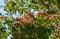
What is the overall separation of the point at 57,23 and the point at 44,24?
2.25ft

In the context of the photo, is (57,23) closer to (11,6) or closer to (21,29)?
(21,29)

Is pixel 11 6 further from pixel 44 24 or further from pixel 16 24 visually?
pixel 44 24

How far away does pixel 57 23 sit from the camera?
11.4 metres

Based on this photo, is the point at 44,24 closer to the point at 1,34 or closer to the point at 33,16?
the point at 33,16

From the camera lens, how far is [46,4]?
11.7 metres

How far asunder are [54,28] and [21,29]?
171cm

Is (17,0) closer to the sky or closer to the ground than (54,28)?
closer to the sky

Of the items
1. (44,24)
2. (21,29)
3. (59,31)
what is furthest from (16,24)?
(59,31)

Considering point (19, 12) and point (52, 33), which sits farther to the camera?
point (19, 12)

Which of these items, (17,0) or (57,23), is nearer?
(57,23)

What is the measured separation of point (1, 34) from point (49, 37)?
8.52 ft

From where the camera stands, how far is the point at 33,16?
11.6 metres

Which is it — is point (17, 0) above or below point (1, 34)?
above

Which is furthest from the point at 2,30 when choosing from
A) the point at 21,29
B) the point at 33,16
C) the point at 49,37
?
the point at 49,37
